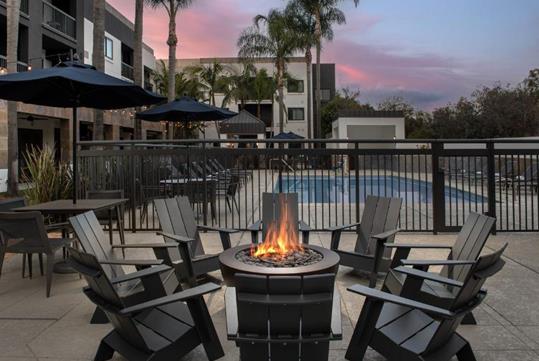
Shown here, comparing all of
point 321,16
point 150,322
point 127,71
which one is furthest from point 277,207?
point 127,71

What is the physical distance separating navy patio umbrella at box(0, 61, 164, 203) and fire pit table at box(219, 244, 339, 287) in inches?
111

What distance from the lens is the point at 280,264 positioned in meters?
3.69

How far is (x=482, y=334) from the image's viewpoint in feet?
11.6

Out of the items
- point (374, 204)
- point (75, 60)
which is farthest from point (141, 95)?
point (374, 204)

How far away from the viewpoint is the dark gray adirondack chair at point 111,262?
3463mm

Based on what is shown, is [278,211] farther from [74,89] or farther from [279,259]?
[74,89]

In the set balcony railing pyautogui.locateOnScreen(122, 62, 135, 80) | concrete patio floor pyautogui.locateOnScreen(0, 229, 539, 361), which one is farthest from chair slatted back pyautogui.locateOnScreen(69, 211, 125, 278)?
balcony railing pyautogui.locateOnScreen(122, 62, 135, 80)

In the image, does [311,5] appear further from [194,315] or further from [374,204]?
[194,315]

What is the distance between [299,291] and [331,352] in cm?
95

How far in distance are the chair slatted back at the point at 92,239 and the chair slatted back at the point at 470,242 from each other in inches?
117

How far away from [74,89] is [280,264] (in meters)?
4.06

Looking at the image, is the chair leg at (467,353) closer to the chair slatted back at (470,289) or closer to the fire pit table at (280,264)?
the chair slatted back at (470,289)

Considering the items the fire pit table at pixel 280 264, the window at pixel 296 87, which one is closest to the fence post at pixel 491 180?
the fire pit table at pixel 280 264

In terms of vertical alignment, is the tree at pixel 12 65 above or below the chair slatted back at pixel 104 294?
above
